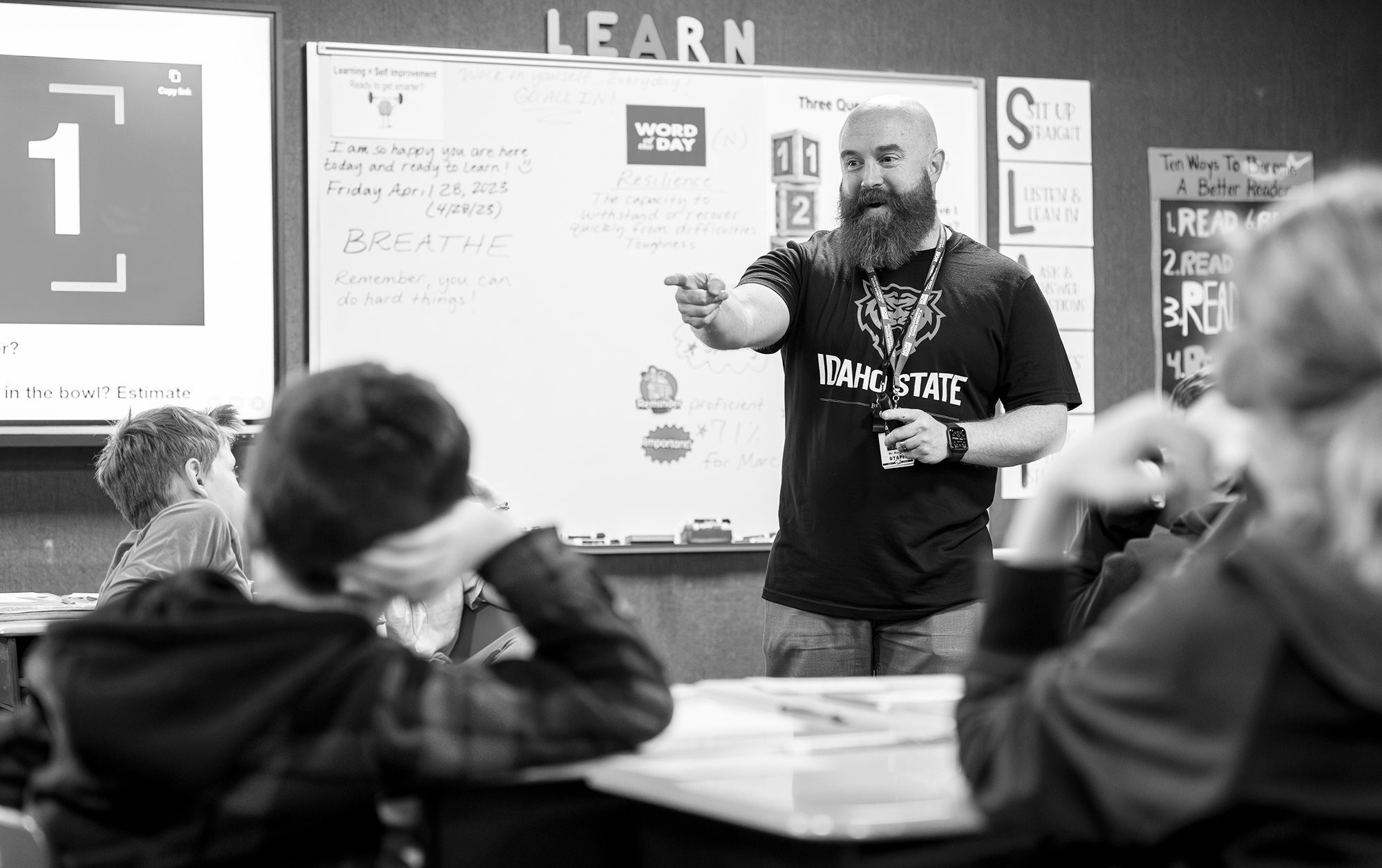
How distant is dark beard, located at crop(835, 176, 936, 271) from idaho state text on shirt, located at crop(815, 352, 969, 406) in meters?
0.21

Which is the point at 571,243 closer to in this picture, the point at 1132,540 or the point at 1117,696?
the point at 1132,540

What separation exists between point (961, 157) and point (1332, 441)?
12.4ft

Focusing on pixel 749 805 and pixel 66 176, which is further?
pixel 66 176

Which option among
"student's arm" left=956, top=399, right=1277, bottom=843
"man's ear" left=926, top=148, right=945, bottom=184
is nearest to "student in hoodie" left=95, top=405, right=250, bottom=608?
"man's ear" left=926, top=148, right=945, bottom=184

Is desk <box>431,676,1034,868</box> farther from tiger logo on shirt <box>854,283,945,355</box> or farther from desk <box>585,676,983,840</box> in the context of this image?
tiger logo on shirt <box>854,283,945,355</box>

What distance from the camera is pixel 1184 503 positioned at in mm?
1688

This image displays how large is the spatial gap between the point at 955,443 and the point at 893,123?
0.69m

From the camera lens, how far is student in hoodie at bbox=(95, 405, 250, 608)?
2.88 m

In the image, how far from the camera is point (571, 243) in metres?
4.19

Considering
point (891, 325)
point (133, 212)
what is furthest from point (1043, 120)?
point (133, 212)

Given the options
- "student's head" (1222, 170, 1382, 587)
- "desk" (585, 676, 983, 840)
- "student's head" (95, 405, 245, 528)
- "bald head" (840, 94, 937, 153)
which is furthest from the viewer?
"student's head" (95, 405, 245, 528)

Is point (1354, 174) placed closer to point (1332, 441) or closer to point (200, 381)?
point (1332, 441)

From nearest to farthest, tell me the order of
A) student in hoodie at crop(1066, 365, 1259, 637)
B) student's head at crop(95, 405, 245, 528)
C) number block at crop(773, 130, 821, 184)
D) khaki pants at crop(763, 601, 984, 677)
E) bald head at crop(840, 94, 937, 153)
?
1. student in hoodie at crop(1066, 365, 1259, 637)
2. khaki pants at crop(763, 601, 984, 677)
3. bald head at crop(840, 94, 937, 153)
4. student's head at crop(95, 405, 245, 528)
5. number block at crop(773, 130, 821, 184)

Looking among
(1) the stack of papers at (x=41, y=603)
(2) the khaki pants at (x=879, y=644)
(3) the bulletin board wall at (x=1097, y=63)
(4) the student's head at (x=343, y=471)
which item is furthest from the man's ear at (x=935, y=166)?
(1) the stack of papers at (x=41, y=603)
